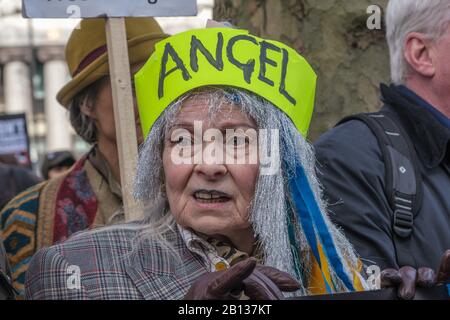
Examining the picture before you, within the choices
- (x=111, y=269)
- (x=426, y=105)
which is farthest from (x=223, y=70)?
(x=426, y=105)

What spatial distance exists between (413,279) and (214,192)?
0.53m

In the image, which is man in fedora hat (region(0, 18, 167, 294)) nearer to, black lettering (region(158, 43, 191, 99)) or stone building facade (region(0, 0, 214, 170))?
black lettering (region(158, 43, 191, 99))

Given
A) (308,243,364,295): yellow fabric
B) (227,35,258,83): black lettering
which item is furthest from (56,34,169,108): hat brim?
(308,243,364,295): yellow fabric

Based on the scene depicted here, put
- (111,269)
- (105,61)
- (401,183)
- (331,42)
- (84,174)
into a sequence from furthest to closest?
(331,42), (84,174), (105,61), (401,183), (111,269)

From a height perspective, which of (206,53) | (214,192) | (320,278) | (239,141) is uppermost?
(206,53)

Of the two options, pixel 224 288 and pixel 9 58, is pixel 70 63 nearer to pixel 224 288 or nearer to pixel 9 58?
pixel 224 288

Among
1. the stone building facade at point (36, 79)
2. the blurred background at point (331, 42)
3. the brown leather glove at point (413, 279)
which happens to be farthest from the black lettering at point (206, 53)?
the stone building facade at point (36, 79)

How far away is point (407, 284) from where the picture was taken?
2314 millimetres

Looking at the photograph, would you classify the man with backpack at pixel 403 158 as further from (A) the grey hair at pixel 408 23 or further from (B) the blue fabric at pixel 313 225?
(B) the blue fabric at pixel 313 225

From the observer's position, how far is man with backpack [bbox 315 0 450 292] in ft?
9.59

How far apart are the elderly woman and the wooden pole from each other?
0.46 meters

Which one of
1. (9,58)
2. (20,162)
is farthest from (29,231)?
(9,58)

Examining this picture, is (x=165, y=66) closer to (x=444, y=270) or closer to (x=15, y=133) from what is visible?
(x=444, y=270)

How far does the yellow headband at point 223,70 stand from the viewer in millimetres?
2625
